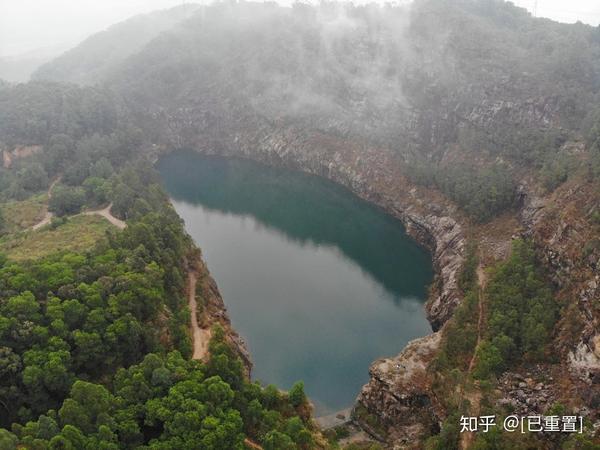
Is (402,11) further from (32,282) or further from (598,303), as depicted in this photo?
(32,282)

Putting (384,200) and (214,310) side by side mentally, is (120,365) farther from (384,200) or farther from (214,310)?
(384,200)

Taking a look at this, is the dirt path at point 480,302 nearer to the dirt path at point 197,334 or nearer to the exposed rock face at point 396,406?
the exposed rock face at point 396,406

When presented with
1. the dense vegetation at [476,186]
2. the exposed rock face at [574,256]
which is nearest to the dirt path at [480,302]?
the exposed rock face at [574,256]

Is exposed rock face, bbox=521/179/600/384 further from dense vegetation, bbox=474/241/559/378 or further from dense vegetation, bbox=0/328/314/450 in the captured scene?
dense vegetation, bbox=0/328/314/450

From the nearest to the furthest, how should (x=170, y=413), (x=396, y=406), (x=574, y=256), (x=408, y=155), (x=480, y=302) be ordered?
(x=170, y=413)
(x=396, y=406)
(x=574, y=256)
(x=480, y=302)
(x=408, y=155)

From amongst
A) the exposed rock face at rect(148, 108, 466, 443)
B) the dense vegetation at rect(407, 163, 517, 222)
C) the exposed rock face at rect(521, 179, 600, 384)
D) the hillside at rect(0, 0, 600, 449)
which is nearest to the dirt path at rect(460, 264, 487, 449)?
the hillside at rect(0, 0, 600, 449)

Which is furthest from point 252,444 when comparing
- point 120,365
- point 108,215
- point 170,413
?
point 108,215
